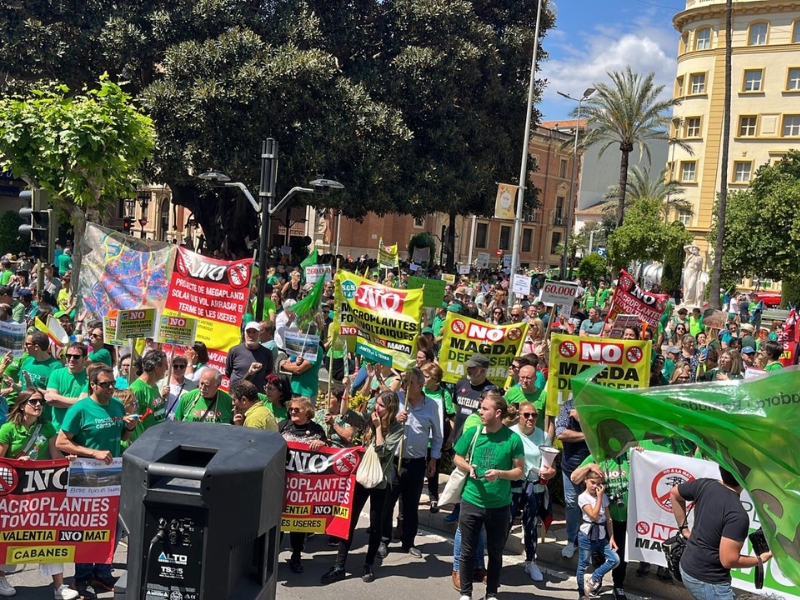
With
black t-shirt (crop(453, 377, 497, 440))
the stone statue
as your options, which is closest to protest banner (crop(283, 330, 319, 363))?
black t-shirt (crop(453, 377, 497, 440))

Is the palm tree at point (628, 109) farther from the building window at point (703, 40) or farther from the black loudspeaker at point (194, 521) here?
the black loudspeaker at point (194, 521)

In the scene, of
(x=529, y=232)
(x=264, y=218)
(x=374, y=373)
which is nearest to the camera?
(x=374, y=373)

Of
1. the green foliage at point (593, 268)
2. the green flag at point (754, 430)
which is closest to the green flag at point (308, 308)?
the green flag at point (754, 430)

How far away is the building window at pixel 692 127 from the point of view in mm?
55250

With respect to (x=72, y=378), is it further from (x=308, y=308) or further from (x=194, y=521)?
(x=194, y=521)

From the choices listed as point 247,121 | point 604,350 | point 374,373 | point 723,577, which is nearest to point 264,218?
point 374,373

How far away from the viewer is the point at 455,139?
26.4m

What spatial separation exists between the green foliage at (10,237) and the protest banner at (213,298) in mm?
21257

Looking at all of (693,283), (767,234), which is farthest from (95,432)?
(693,283)

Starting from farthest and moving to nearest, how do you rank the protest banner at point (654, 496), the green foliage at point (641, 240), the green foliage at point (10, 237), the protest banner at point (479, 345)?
the green foliage at point (641, 240) → the green foliage at point (10, 237) → the protest banner at point (479, 345) → the protest banner at point (654, 496)

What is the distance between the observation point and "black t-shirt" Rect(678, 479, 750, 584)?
15.1 feet

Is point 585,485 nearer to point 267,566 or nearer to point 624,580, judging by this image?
point 624,580

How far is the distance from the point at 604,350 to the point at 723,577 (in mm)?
3291

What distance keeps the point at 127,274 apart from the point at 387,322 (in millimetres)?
3969
